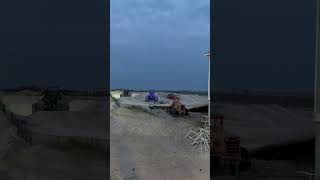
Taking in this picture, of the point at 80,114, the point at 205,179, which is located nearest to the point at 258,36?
the point at 80,114

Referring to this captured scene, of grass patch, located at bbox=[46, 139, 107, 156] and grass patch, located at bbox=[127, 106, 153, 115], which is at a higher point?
grass patch, located at bbox=[46, 139, 107, 156]

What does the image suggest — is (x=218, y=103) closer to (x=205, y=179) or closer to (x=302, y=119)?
(x=302, y=119)

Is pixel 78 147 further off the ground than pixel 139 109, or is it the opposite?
pixel 78 147

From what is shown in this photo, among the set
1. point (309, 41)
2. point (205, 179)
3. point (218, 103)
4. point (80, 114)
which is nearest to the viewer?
point (309, 41)

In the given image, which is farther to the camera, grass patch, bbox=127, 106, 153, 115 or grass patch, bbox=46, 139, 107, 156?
grass patch, bbox=127, 106, 153, 115

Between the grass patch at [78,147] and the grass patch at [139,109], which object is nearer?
the grass patch at [78,147]

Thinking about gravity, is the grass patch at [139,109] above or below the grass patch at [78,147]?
below

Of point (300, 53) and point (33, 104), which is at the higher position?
point (300, 53)

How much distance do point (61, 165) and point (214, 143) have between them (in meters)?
0.92

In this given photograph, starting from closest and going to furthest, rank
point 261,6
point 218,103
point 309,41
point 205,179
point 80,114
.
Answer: point 309,41 < point 261,6 < point 80,114 < point 218,103 < point 205,179

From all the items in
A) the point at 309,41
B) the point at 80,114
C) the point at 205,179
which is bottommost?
the point at 205,179

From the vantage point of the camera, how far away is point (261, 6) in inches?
70.7

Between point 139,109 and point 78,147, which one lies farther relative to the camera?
point 139,109

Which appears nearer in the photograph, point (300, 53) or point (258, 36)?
point (300, 53)
